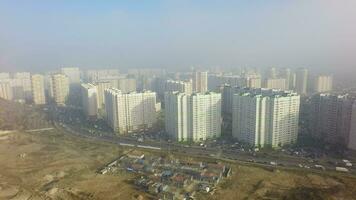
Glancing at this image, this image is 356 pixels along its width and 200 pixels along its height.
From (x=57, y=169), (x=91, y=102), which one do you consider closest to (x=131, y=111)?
(x=91, y=102)

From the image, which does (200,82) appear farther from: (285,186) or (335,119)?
(285,186)

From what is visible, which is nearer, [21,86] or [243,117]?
[243,117]

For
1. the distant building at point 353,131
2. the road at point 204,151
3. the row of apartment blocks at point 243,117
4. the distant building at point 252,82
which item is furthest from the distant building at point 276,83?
the road at point 204,151

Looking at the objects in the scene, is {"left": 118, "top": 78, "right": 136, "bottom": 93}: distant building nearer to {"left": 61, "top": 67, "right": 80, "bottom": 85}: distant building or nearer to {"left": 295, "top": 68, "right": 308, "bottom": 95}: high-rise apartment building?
{"left": 61, "top": 67, "right": 80, "bottom": 85}: distant building

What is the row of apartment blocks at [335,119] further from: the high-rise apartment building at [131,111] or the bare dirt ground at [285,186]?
the high-rise apartment building at [131,111]

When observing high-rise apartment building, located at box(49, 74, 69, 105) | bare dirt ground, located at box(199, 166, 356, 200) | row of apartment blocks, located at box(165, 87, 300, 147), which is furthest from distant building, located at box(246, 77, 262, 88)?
high-rise apartment building, located at box(49, 74, 69, 105)

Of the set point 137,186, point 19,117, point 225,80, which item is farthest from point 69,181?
point 225,80
